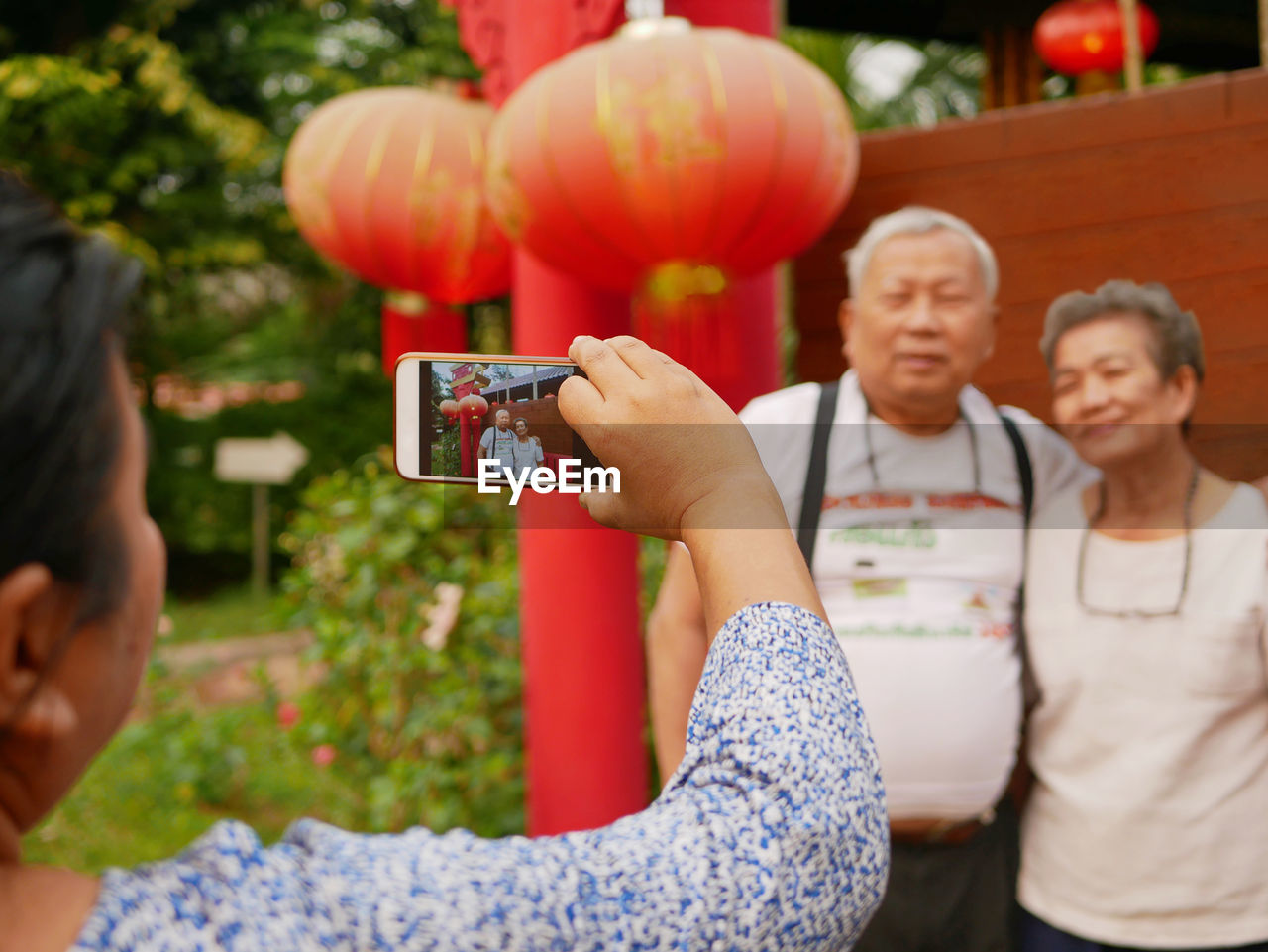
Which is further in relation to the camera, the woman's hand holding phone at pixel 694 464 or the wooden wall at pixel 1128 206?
the wooden wall at pixel 1128 206

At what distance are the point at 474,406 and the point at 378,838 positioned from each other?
0.90 feet

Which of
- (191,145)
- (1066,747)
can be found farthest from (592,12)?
(191,145)

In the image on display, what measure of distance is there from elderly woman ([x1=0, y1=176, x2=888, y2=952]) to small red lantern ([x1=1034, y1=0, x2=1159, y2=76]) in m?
4.55

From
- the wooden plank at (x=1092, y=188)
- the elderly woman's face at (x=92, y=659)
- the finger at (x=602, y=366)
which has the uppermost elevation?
the wooden plank at (x=1092, y=188)

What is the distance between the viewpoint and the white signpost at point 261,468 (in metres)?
7.75

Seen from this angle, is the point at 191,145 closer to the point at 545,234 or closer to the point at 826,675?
the point at 545,234

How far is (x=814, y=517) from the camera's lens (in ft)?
4.48

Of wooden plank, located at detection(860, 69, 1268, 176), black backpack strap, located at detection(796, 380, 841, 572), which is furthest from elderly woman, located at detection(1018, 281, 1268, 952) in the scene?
wooden plank, located at detection(860, 69, 1268, 176)

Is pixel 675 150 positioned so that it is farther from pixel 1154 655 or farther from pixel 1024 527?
pixel 1154 655

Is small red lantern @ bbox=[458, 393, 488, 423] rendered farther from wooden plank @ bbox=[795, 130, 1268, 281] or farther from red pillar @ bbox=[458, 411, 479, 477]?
wooden plank @ bbox=[795, 130, 1268, 281]

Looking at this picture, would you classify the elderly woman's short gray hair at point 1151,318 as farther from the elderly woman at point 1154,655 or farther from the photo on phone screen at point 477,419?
the photo on phone screen at point 477,419

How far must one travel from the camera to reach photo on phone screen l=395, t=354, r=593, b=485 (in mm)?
688

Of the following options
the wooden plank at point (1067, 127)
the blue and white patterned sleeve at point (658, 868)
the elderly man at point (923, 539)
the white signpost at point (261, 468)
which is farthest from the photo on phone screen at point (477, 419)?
the white signpost at point (261, 468)

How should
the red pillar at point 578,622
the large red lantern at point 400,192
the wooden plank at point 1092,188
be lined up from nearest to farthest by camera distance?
1. the wooden plank at point 1092,188
2. the red pillar at point 578,622
3. the large red lantern at point 400,192
